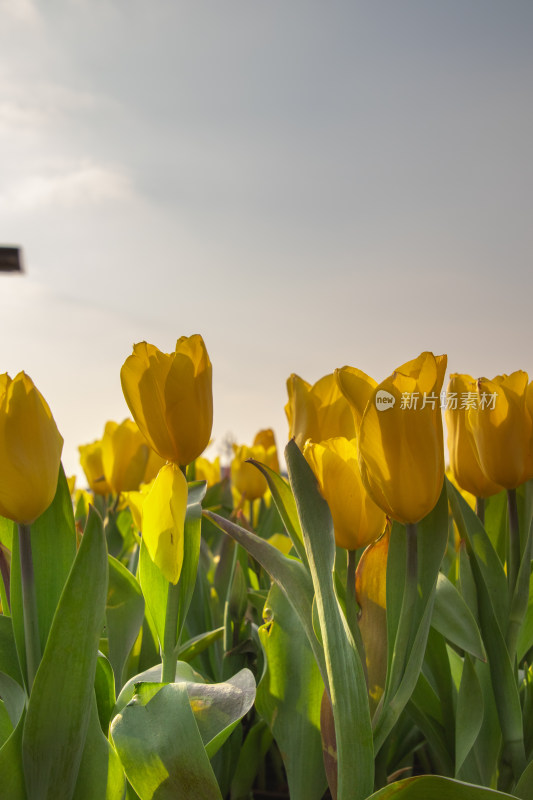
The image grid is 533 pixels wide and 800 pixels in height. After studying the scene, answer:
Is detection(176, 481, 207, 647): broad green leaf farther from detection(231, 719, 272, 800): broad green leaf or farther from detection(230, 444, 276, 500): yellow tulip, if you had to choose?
detection(230, 444, 276, 500): yellow tulip

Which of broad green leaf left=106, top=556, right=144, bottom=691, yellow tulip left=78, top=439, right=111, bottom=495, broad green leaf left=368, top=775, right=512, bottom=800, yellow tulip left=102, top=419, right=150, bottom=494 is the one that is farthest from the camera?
yellow tulip left=78, top=439, right=111, bottom=495

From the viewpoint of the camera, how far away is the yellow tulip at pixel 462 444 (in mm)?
910

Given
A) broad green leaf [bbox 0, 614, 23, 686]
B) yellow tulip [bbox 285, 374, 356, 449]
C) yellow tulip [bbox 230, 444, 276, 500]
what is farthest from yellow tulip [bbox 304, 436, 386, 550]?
yellow tulip [bbox 230, 444, 276, 500]

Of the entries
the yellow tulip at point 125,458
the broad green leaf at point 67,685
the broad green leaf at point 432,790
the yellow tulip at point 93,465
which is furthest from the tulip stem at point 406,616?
the yellow tulip at point 93,465

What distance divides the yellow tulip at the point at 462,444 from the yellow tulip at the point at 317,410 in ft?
0.51

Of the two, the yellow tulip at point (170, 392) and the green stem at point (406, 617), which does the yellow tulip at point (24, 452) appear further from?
the green stem at point (406, 617)

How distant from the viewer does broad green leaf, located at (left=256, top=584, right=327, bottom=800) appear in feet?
2.70

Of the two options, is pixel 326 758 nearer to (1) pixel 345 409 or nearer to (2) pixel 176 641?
(2) pixel 176 641

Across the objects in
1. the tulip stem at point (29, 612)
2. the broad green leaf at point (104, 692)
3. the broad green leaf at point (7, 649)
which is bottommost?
the broad green leaf at point (104, 692)

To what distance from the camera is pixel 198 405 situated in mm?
787

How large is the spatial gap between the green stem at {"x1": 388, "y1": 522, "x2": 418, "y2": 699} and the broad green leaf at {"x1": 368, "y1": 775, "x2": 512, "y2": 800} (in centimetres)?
10

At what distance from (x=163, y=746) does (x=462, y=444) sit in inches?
22.8

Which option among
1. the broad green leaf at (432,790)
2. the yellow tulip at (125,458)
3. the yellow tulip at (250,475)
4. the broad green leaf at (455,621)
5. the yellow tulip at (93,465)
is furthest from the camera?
the yellow tulip at (93,465)

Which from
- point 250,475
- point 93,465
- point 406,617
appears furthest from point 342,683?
point 93,465
